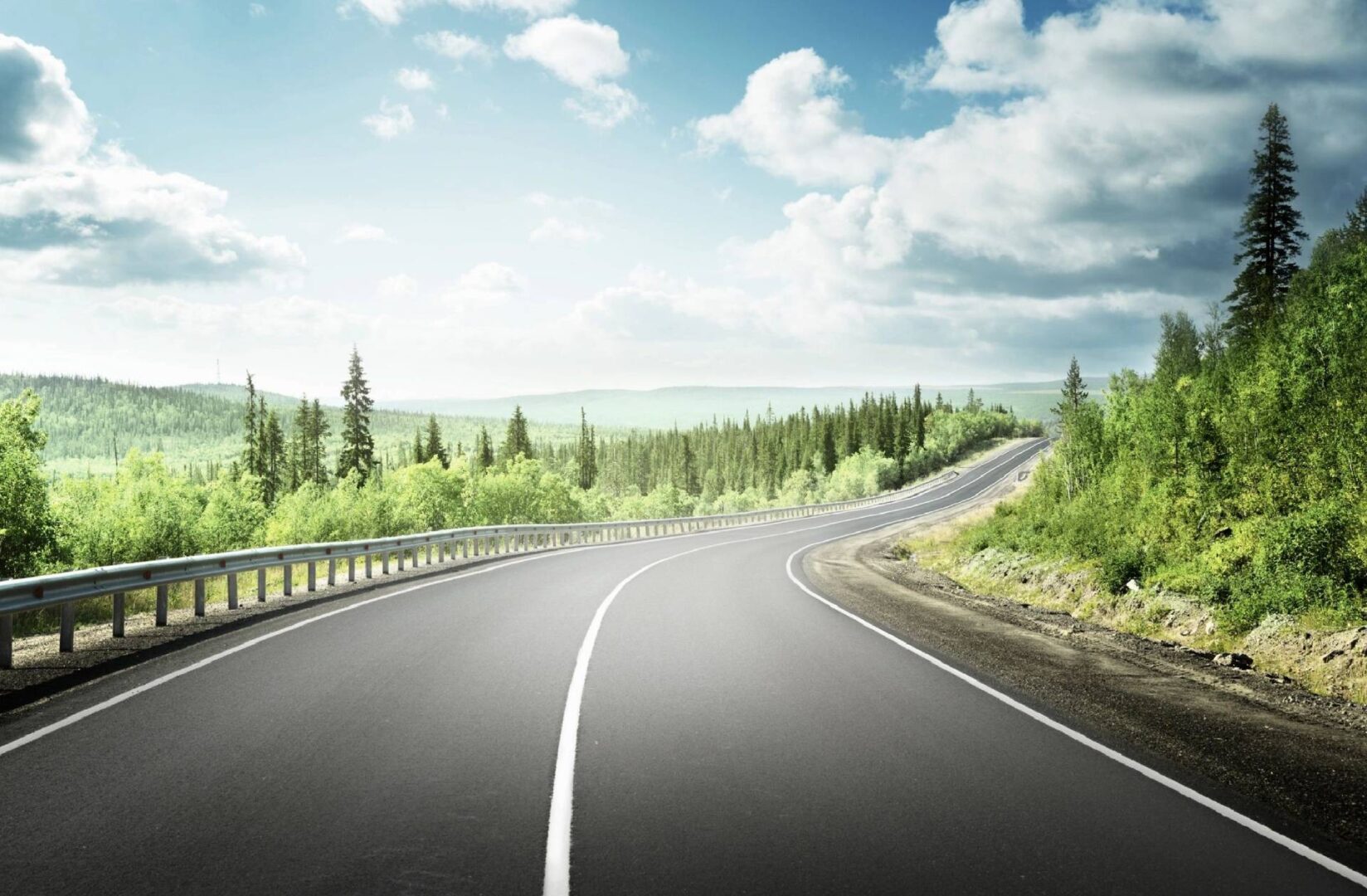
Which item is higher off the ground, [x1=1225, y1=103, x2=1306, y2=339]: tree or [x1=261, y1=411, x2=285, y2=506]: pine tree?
[x1=1225, y1=103, x2=1306, y2=339]: tree

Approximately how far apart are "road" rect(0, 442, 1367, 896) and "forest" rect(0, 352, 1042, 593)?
82.8 feet

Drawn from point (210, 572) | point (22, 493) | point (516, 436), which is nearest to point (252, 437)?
point (516, 436)

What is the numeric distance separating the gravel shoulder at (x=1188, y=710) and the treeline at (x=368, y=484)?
2944cm

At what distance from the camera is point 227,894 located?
367 cm

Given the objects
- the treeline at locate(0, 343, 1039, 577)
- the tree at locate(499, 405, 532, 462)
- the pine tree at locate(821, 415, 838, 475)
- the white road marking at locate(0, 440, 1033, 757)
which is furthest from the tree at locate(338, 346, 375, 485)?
the pine tree at locate(821, 415, 838, 475)

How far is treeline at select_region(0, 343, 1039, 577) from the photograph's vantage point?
99.1 ft

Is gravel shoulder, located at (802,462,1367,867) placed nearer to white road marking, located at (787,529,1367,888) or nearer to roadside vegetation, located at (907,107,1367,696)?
white road marking, located at (787,529,1367,888)

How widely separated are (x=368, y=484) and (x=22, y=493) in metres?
50.5

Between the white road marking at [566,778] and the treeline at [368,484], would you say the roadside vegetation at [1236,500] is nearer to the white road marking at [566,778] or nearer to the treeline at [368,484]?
the white road marking at [566,778]

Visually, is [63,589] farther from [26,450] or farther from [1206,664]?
[26,450]

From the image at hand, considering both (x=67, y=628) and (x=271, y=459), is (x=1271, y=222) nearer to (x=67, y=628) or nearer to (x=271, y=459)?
(x=67, y=628)

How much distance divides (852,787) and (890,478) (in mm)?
119092

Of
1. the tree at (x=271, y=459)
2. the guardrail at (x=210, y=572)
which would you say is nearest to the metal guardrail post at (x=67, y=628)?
the guardrail at (x=210, y=572)

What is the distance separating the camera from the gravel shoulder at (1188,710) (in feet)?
16.9
